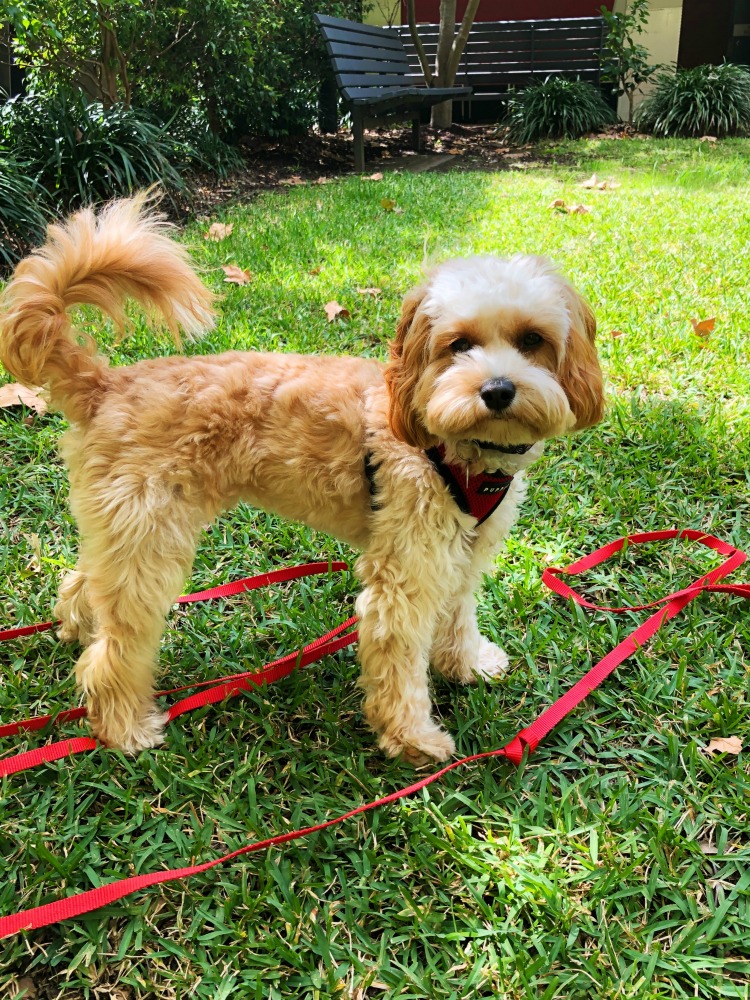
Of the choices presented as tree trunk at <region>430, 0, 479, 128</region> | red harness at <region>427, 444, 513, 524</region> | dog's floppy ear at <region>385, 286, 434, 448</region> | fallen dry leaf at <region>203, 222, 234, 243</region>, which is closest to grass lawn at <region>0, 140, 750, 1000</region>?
dog's floppy ear at <region>385, 286, 434, 448</region>

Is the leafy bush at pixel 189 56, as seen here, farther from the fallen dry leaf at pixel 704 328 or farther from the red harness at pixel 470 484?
the red harness at pixel 470 484

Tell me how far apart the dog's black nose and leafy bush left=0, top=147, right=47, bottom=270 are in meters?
5.44

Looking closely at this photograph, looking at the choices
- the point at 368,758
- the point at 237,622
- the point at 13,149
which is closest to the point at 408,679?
the point at 368,758

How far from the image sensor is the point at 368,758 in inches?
99.7

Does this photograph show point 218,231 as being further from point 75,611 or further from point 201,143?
point 75,611

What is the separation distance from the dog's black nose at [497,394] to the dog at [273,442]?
0.48 ft

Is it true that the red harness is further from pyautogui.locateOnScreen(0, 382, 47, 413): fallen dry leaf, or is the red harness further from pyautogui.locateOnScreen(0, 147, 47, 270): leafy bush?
pyautogui.locateOnScreen(0, 147, 47, 270): leafy bush

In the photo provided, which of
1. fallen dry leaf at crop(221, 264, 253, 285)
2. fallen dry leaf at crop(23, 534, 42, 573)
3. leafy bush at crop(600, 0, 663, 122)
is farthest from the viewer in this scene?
leafy bush at crop(600, 0, 663, 122)

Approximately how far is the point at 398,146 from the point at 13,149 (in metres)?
8.36

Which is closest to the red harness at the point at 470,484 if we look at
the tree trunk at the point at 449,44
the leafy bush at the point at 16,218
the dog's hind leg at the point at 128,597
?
the dog's hind leg at the point at 128,597

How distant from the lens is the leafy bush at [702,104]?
13.1m

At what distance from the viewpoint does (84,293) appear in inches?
93.7

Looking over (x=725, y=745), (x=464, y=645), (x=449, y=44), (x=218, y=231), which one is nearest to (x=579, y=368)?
(x=464, y=645)

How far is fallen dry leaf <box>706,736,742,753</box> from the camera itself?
2.38 m
